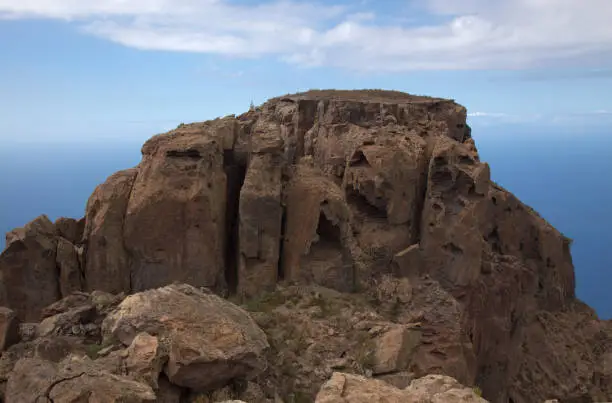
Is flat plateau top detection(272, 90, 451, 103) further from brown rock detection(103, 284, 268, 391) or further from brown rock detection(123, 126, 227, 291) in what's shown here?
brown rock detection(103, 284, 268, 391)

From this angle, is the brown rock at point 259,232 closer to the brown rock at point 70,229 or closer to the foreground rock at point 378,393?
the brown rock at point 70,229

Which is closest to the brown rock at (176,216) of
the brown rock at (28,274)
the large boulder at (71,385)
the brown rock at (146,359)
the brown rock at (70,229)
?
the brown rock at (28,274)

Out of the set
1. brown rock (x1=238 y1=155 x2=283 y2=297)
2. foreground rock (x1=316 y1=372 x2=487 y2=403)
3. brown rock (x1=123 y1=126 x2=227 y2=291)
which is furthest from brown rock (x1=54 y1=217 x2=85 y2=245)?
foreground rock (x1=316 y1=372 x2=487 y2=403)

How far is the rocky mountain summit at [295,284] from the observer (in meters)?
9.97

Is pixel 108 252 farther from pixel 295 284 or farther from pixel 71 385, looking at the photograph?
pixel 71 385

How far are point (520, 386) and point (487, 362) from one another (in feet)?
8.41

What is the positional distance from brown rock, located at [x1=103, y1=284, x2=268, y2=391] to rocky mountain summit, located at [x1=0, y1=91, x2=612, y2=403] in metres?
0.04

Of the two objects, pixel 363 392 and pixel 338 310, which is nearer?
pixel 363 392

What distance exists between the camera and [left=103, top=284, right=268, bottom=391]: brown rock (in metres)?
9.73

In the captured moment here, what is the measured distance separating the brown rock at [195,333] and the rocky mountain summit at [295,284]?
0.12 feet

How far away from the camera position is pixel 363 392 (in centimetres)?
812

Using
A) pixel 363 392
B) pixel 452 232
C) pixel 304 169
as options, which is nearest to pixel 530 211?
pixel 452 232

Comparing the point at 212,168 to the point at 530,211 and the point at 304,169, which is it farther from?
the point at 530,211

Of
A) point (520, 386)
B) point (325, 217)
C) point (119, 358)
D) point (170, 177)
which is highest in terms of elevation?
point (170, 177)
